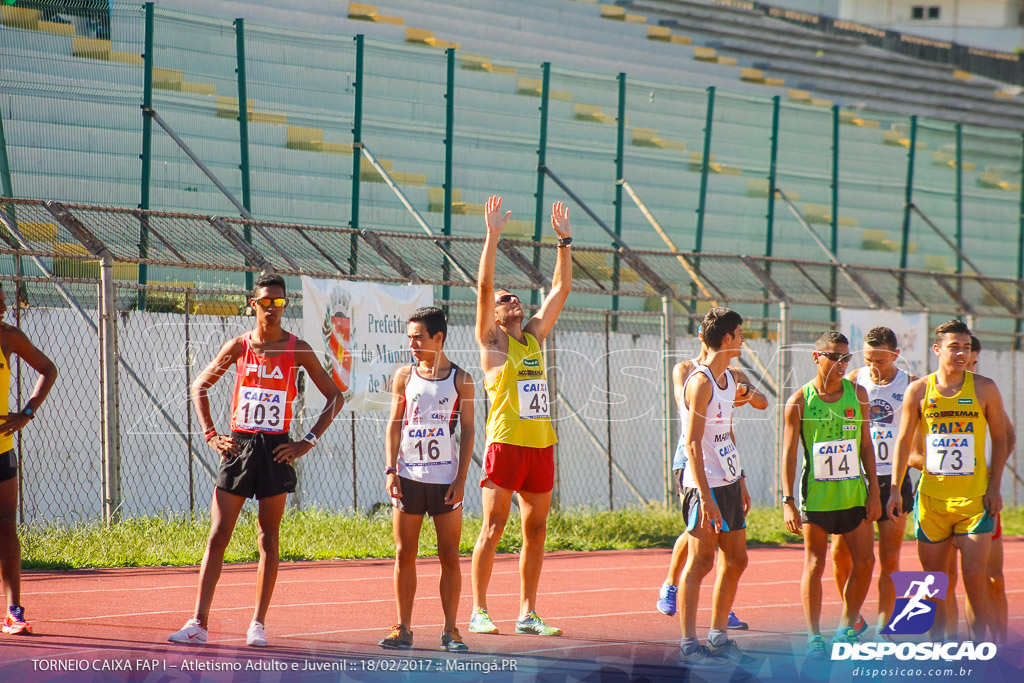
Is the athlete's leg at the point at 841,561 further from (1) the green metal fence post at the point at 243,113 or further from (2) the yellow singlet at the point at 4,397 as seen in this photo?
(1) the green metal fence post at the point at 243,113

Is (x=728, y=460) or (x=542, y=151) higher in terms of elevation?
(x=542, y=151)

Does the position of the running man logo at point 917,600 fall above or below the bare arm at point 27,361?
below

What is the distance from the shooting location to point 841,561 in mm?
7473

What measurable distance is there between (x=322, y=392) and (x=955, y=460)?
3905 millimetres

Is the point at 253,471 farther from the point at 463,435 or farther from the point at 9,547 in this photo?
the point at 9,547

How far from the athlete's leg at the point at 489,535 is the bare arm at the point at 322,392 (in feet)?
3.59

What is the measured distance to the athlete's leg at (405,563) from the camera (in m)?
6.59

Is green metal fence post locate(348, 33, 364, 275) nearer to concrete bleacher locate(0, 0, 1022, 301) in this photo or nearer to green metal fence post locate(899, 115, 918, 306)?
concrete bleacher locate(0, 0, 1022, 301)

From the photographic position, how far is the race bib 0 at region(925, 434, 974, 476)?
684 centimetres

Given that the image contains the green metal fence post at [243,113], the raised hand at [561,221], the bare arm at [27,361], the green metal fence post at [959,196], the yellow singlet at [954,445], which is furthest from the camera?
the green metal fence post at [959,196]

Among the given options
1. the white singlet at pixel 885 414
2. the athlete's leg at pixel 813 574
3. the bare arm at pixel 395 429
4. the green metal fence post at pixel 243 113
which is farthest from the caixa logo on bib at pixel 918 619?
the green metal fence post at pixel 243 113

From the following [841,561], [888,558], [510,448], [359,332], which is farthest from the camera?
[359,332]

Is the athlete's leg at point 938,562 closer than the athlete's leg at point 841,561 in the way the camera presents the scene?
Yes

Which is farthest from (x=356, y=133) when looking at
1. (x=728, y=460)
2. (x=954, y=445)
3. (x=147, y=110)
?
(x=954, y=445)
